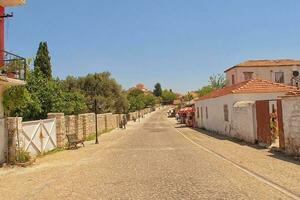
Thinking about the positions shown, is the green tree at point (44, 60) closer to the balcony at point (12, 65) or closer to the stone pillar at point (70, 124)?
the stone pillar at point (70, 124)

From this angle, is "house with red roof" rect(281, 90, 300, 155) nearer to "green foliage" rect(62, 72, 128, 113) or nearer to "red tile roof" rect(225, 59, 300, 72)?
"red tile roof" rect(225, 59, 300, 72)

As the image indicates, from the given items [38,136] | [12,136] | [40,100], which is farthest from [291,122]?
[40,100]

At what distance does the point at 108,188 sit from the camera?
11.1 m

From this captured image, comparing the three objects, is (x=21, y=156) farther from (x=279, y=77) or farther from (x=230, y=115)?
(x=279, y=77)

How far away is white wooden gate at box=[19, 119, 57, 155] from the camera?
19812mm

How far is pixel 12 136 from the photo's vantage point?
17875 mm

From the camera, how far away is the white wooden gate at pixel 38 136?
19.8 meters

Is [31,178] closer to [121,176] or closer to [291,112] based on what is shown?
[121,176]

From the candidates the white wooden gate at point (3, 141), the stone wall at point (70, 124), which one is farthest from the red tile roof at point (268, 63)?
the white wooden gate at point (3, 141)

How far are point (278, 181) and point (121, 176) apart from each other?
454 centimetres

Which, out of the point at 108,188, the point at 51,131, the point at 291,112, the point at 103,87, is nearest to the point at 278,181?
the point at 108,188

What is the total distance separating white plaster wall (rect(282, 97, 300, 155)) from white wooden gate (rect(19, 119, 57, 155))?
36.4ft

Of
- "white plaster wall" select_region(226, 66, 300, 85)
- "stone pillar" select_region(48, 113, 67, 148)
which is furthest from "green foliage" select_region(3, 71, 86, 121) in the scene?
"white plaster wall" select_region(226, 66, 300, 85)

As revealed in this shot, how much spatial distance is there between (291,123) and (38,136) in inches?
473
